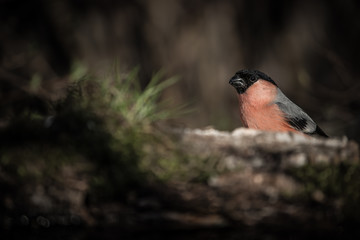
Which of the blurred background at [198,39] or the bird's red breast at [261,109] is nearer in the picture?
the bird's red breast at [261,109]

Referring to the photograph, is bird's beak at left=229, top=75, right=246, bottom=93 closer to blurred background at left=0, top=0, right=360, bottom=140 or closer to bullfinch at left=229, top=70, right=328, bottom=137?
bullfinch at left=229, top=70, right=328, bottom=137

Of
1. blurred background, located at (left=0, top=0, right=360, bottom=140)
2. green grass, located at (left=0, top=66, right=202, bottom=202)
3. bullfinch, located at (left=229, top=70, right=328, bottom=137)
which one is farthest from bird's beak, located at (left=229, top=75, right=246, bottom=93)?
blurred background, located at (left=0, top=0, right=360, bottom=140)

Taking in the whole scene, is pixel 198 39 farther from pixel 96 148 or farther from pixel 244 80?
pixel 96 148

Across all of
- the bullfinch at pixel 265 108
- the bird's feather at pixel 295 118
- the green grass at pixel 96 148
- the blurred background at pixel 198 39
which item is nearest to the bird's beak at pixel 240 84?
the bullfinch at pixel 265 108

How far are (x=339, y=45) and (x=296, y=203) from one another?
23.6 feet

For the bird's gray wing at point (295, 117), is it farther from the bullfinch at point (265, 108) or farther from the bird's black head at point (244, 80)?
the bird's black head at point (244, 80)

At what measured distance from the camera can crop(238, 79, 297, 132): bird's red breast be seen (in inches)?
178

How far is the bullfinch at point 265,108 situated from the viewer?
4543 millimetres

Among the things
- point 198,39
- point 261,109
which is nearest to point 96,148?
point 261,109

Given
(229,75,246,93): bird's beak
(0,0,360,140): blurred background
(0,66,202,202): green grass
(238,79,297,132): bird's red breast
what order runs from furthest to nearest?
(0,0,360,140): blurred background → (229,75,246,93): bird's beak → (238,79,297,132): bird's red breast → (0,66,202,202): green grass

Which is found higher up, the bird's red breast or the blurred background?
the blurred background

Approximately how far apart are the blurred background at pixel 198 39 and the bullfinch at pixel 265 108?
393 centimetres

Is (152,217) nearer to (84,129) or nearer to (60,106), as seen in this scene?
(84,129)

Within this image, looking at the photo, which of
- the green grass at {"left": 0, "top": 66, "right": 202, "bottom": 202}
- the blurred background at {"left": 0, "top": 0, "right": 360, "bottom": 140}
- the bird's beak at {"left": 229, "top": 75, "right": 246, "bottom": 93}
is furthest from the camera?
the blurred background at {"left": 0, "top": 0, "right": 360, "bottom": 140}
